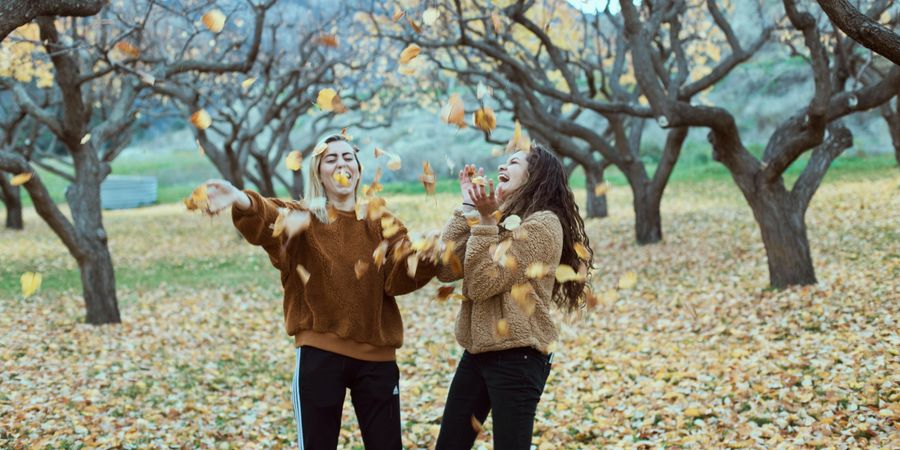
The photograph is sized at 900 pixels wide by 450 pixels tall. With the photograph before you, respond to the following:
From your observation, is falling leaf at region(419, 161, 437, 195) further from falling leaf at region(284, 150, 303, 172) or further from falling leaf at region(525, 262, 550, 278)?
falling leaf at region(525, 262, 550, 278)

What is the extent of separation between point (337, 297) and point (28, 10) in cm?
303

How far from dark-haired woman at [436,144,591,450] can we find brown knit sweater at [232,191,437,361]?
269mm

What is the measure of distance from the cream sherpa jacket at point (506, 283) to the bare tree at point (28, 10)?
321 cm

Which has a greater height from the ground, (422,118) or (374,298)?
(422,118)

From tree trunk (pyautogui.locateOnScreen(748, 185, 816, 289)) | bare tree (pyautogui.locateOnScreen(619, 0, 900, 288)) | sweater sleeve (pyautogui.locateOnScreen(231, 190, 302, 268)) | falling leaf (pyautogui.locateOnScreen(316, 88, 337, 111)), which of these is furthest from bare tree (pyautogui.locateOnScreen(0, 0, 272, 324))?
sweater sleeve (pyautogui.locateOnScreen(231, 190, 302, 268))

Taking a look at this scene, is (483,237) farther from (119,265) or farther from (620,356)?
(119,265)

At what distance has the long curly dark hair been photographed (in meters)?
3.76

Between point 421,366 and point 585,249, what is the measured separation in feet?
17.0

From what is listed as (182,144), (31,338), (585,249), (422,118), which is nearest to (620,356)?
(585,249)

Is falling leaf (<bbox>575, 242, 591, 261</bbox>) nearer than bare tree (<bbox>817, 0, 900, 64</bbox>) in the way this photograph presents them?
Yes

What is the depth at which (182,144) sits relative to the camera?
168 ft

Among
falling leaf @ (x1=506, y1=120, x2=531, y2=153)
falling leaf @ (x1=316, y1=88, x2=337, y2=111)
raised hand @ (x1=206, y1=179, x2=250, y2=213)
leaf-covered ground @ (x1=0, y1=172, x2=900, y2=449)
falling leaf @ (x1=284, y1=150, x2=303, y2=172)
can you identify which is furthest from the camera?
leaf-covered ground @ (x1=0, y1=172, x2=900, y2=449)

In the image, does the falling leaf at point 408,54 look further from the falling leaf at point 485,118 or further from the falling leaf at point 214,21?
the falling leaf at point 214,21

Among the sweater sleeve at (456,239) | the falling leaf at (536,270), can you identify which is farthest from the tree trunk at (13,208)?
the falling leaf at (536,270)
